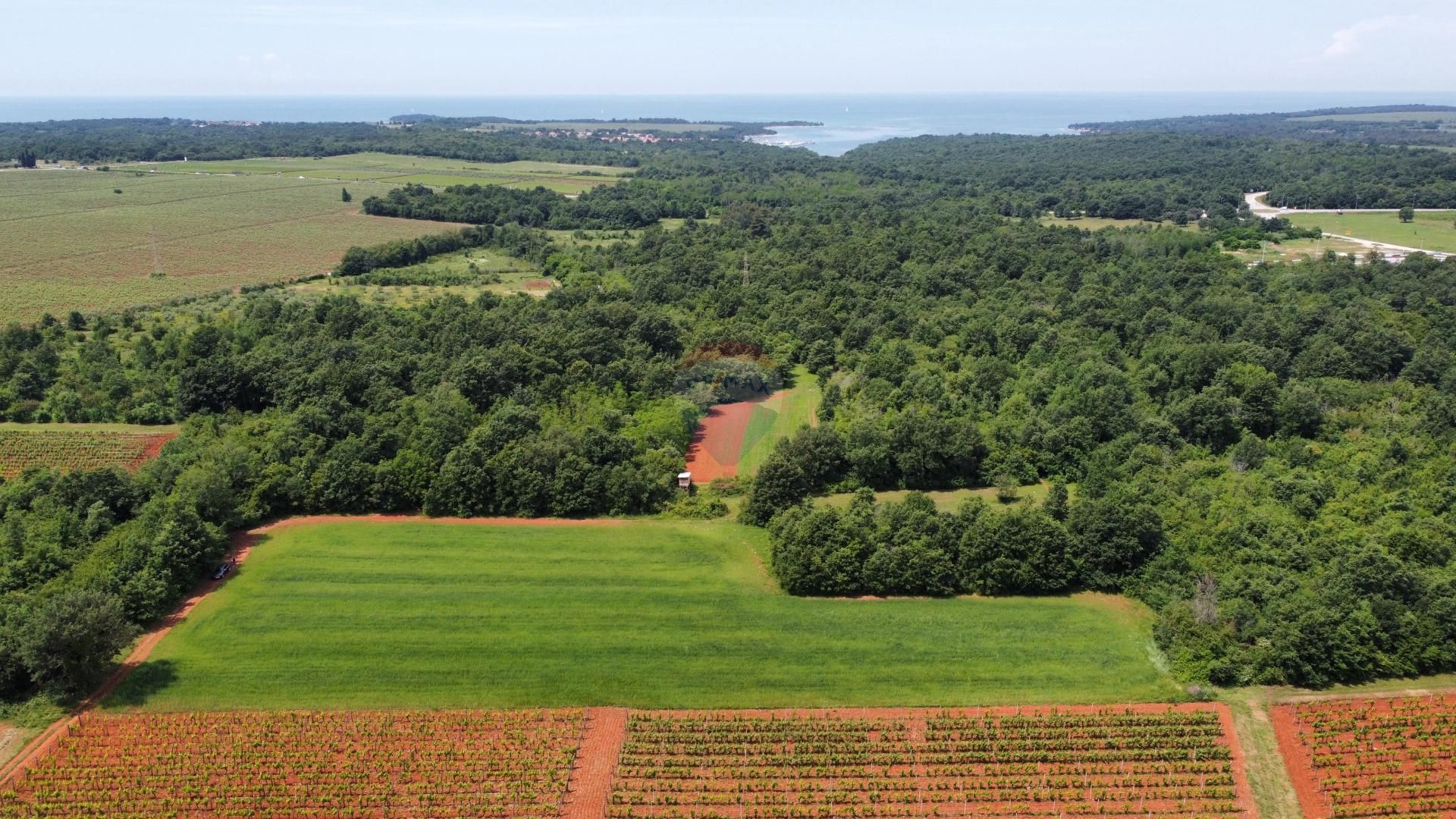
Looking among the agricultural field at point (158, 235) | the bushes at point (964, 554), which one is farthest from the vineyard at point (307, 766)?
the agricultural field at point (158, 235)

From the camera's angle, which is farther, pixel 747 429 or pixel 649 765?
pixel 747 429

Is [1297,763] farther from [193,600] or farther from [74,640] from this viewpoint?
[193,600]

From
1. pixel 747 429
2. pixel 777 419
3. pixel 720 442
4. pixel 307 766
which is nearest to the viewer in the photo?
pixel 307 766

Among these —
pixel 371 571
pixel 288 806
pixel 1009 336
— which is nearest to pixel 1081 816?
pixel 288 806

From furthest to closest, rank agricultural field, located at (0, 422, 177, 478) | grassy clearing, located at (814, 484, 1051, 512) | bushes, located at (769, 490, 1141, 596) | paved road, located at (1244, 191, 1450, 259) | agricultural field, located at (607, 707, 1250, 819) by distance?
1. paved road, located at (1244, 191, 1450, 259)
2. agricultural field, located at (0, 422, 177, 478)
3. grassy clearing, located at (814, 484, 1051, 512)
4. bushes, located at (769, 490, 1141, 596)
5. agricultural field, located at (607, 707, 1250, 819)

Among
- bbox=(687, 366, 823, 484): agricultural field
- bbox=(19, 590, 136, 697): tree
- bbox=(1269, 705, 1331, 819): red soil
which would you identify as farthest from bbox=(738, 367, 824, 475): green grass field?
bbox=(19, 590, 136, 697): tree

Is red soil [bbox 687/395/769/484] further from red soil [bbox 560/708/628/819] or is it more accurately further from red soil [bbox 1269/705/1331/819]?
red soil [bbox 1269/705/1331/819]

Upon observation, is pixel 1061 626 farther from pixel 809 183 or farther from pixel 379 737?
pixel 809 183

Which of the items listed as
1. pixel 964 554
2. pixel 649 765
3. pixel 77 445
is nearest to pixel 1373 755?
pixel 964 554
